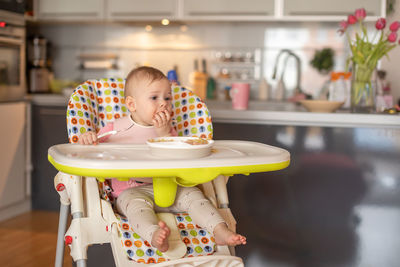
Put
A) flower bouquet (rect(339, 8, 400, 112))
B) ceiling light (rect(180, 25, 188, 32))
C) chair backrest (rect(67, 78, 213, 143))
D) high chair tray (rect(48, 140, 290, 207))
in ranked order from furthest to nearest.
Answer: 1. ceiling light (rect(180, 25, 188, 32))
2. flower bouquet (rect(339, 8, 400, 112))
3. chair backrest (rect(67, 78, 213, 143))
4. high chair tray (rect(48, 140, 290, 207))

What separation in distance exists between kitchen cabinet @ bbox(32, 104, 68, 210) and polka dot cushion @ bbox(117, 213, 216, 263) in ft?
6.30

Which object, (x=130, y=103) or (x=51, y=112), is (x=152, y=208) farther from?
(x=51, y=112)

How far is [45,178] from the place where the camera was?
333cm

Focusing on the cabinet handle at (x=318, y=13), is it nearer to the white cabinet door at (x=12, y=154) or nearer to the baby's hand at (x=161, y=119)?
the white cabinet door at (x=12, y=154)

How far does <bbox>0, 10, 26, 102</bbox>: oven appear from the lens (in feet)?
10.4

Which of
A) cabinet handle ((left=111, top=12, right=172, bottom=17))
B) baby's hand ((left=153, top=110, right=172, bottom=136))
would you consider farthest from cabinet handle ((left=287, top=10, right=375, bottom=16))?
baby's hand ((left=153, top=110, right=172, bottom=136))

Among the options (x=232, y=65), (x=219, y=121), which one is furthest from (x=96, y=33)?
(x=219, y=121)

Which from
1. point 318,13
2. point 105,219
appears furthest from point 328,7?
point 105,219

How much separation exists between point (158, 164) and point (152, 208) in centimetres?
30

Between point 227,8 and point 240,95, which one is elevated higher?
point 227,8

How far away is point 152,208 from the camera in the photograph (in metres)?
1.40

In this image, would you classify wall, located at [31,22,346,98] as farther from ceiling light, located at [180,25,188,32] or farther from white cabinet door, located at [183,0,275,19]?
white cabinet door, located at [183,0,275,19]

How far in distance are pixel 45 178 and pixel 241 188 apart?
5.24 feet

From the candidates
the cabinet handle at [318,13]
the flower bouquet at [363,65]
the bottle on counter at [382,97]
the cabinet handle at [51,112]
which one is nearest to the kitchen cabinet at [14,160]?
the cabinet handle at [51,112]
